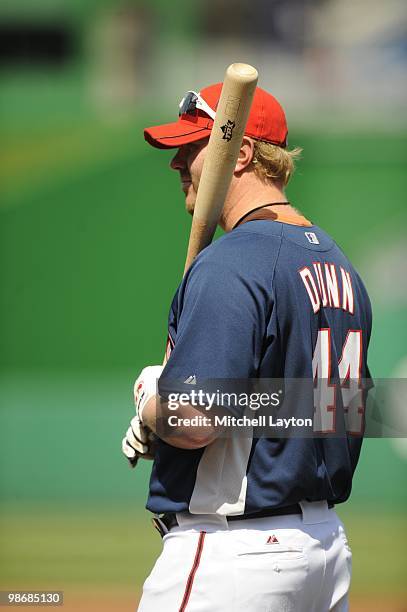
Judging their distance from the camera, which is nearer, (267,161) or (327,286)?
(327,286)

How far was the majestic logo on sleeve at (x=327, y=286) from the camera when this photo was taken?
5.81 feet

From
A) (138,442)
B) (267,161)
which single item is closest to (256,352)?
(138,442)

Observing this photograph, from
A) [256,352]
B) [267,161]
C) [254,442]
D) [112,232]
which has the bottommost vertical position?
[112,232]

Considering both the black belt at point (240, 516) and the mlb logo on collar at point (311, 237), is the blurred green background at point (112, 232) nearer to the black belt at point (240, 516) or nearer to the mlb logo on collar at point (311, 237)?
the black belt at point (240, 516)

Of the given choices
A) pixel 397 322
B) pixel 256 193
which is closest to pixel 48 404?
pixel 397 322

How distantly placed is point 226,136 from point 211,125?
147mm

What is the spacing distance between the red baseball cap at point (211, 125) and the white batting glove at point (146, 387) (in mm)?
511

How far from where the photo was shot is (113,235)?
6.05 m

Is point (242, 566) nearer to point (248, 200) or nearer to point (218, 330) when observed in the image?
point (218, 330)

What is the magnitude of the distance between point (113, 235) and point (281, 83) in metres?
1.65

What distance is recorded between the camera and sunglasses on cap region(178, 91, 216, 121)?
1987mm

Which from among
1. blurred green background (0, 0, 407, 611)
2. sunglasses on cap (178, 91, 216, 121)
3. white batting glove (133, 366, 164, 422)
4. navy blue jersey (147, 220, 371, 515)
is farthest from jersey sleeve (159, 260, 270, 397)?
blurred green background (0, 0, 407, 611)

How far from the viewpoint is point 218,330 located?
5.35ft

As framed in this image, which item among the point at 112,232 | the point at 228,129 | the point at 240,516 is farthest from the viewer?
the point at 112,232
